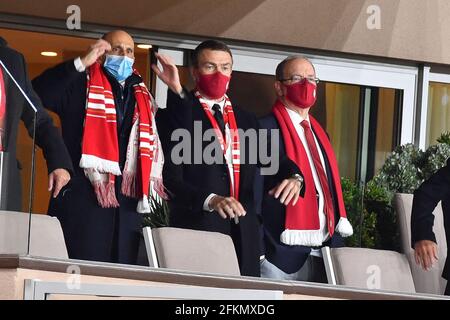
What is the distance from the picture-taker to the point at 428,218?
545 cm

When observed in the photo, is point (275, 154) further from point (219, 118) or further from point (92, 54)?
point (92, 54)

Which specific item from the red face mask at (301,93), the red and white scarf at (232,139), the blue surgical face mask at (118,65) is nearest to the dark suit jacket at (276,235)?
the red and white scarf at (232,139)

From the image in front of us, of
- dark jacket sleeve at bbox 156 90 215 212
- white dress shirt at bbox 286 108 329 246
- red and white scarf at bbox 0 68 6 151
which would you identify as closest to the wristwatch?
white dress shirt at bbox 286 108 329 246

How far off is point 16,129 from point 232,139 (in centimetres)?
204

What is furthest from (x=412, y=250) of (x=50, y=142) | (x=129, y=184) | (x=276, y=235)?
(x=50, y=142)

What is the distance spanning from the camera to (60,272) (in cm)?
331

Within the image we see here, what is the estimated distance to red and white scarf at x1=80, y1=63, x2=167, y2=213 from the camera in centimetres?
514

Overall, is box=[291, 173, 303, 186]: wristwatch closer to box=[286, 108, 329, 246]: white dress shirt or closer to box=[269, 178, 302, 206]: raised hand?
→ box=[269, 178, 302, 206]: raised hand

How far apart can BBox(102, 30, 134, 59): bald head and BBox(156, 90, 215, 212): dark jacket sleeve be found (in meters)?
0.28

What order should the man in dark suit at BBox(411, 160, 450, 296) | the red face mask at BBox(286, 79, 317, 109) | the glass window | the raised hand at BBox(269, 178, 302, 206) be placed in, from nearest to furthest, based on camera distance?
the raised hand at BBox(269, 178, 302, 206)
the man in dark suit at BBox(411, 160, 450, 296)
the red face mask at BBox(286, 79, 317, 109)
the glass window

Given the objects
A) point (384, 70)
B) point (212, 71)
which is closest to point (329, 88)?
point (384, 70)

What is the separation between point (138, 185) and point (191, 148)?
271 mm
